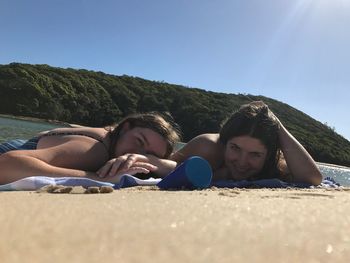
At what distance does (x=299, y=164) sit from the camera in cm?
378

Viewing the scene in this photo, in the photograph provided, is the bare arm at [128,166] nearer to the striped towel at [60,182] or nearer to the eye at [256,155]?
the striped towel at [60,182]

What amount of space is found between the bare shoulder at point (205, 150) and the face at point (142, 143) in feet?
1.68

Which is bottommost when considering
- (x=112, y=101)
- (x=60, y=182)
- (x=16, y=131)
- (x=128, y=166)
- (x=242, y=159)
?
(x=16, y=131)

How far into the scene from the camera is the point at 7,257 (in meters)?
0.67

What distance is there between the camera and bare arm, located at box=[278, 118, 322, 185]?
370 centimetres

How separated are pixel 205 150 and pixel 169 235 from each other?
9.72 ft

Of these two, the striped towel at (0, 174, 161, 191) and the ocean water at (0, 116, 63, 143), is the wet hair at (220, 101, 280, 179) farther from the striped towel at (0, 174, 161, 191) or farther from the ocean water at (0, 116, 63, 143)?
the ocean water at (0, 116, 63, 143)

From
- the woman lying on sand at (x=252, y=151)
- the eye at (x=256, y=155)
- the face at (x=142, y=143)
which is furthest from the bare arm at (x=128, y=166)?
the eye at (x=256, y=155)

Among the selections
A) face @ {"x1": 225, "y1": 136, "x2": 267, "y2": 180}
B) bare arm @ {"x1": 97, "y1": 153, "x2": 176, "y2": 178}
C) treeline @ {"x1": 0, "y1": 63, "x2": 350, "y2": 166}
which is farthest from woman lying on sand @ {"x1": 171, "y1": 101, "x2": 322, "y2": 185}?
treeline @ {"x1": 0, "y1": 63, "x2": 350, "y2": 166}

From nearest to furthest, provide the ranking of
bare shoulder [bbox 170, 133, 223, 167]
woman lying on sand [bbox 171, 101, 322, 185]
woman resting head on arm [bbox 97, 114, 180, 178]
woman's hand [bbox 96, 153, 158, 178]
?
woman's hand [bbox 96, 153, 158, 178], woman resting head on arm [bbox 97, 114, 180, 178], woman lying on sand [bbox 171, 101, 322, 185], bare shoulder [bbox 170, 133, 223, 167]

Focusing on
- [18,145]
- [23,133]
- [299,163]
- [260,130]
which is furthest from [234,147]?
[23,133]

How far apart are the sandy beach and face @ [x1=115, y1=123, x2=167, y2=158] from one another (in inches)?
75.2

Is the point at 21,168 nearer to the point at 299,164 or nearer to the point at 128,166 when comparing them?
the point at 128,166

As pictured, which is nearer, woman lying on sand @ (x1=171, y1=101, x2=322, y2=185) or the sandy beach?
A: the sandy beach
